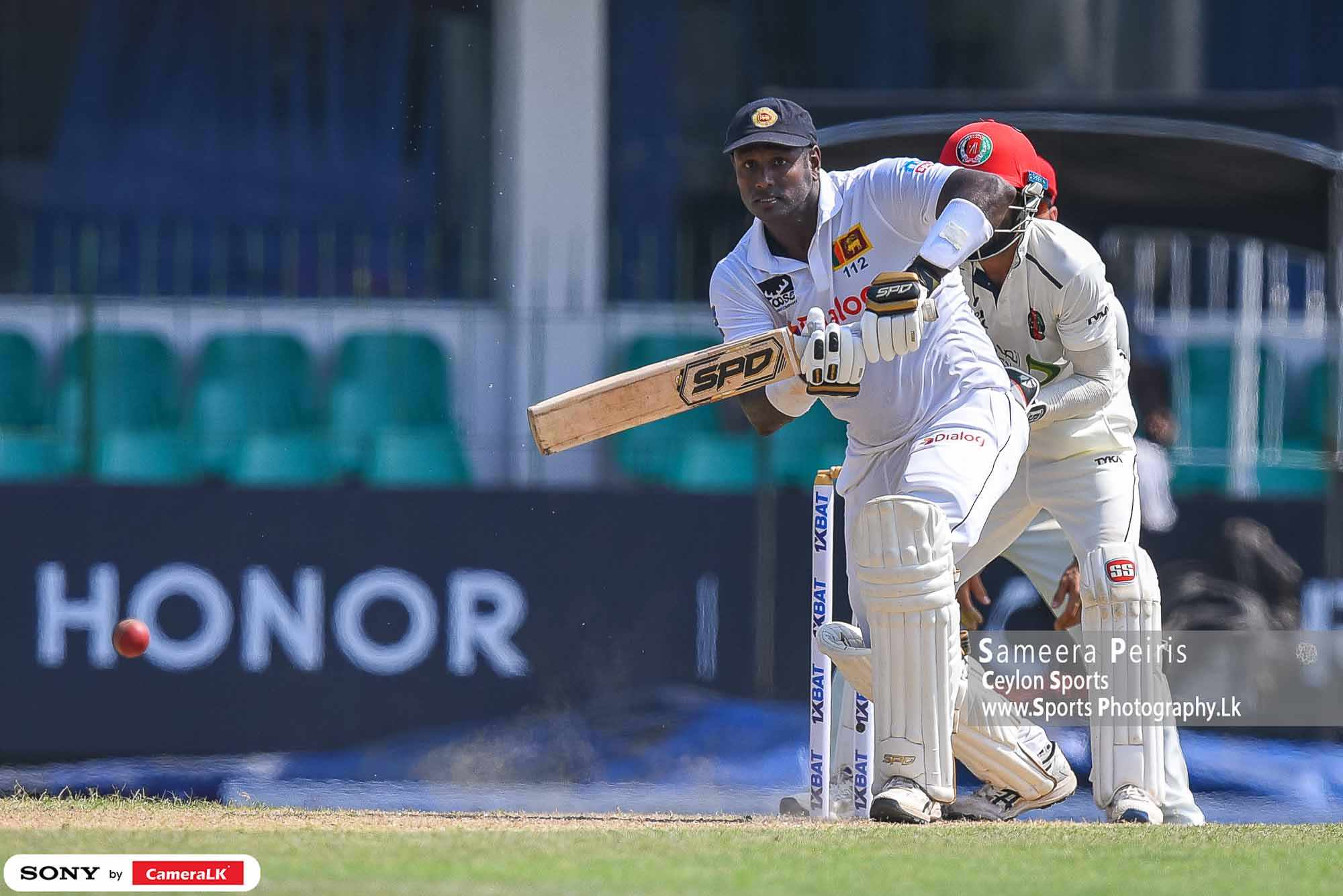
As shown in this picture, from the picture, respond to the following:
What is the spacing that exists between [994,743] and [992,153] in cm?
173

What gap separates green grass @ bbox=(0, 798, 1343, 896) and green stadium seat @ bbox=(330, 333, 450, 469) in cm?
350

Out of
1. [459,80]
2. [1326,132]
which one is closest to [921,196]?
[1326,132]

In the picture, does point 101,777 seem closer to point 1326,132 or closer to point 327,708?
point 327,708

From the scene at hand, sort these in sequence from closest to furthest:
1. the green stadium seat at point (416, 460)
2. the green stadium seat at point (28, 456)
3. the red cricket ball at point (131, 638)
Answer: the red cricket ball at point (131, 638) → the green stadium seat at point (416, 460) → the green stadium seat at point (28, 456)

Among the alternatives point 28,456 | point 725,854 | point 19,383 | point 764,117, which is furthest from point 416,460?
point 725,854

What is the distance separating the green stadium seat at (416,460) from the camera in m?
8.63

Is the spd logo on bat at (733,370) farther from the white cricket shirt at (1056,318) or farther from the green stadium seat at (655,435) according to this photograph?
the green stadium seat at (655,435)

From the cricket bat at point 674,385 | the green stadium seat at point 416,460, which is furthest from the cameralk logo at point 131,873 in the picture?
the green stadium seat at point 416,460

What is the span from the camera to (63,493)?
805 cm

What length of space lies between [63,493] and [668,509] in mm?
2407

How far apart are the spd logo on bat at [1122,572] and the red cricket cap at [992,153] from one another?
1152 millimetres

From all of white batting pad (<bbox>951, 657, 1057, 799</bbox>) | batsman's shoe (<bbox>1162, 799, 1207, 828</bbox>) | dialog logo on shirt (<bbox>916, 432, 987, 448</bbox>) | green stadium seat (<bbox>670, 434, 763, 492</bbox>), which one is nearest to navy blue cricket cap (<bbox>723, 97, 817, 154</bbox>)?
dialog logo on shirt (<bbox>916, 432, 987, 448</bbox>)

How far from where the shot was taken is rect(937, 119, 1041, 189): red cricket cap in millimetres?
5992

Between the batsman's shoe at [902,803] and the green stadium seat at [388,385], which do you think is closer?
the batsman's shoe at [902,803]
